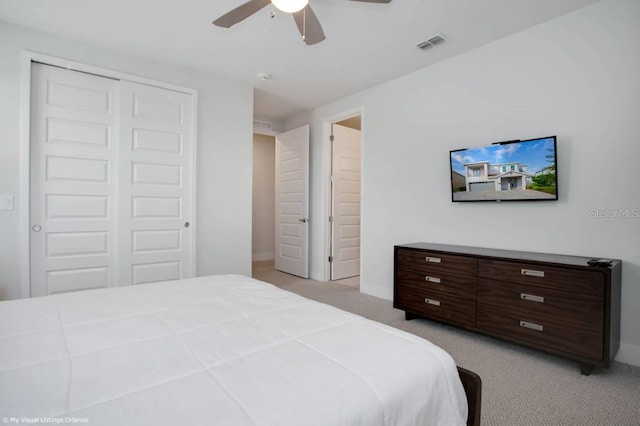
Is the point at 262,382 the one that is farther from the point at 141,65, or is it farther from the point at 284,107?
the point at 284,107

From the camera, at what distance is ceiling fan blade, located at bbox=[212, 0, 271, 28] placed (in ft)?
6.57

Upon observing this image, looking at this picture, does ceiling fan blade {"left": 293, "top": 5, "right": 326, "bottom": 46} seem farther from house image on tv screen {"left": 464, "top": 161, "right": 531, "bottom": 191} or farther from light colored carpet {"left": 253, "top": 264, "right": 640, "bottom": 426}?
light colored carpet {"left": 253, "top": 264, "right": 640, "bottom": 426}

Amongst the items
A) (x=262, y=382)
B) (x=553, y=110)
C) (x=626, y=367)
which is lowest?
(x=626, y=367)

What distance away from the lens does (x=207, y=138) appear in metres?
3.74

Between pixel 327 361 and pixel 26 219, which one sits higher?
pixel 26 219

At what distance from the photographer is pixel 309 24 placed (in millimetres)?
2160

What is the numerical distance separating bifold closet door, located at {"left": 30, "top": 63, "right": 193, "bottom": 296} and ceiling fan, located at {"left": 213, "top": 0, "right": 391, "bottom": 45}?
169 cm

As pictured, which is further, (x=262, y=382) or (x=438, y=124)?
(x=438, y=124)

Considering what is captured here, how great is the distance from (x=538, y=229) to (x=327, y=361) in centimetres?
252

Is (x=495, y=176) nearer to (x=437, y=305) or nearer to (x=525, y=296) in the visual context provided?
(x=525, y=296)

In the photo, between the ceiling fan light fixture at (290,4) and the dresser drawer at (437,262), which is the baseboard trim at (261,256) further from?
the ceiling fan light fixture at (290,4)

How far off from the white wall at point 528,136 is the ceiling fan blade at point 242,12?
2.14m

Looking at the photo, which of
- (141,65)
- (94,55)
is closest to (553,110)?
(141,65)

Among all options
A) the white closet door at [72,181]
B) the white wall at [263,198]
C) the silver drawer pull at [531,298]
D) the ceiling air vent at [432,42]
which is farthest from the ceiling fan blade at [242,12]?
A: the white wall at [263,198]
